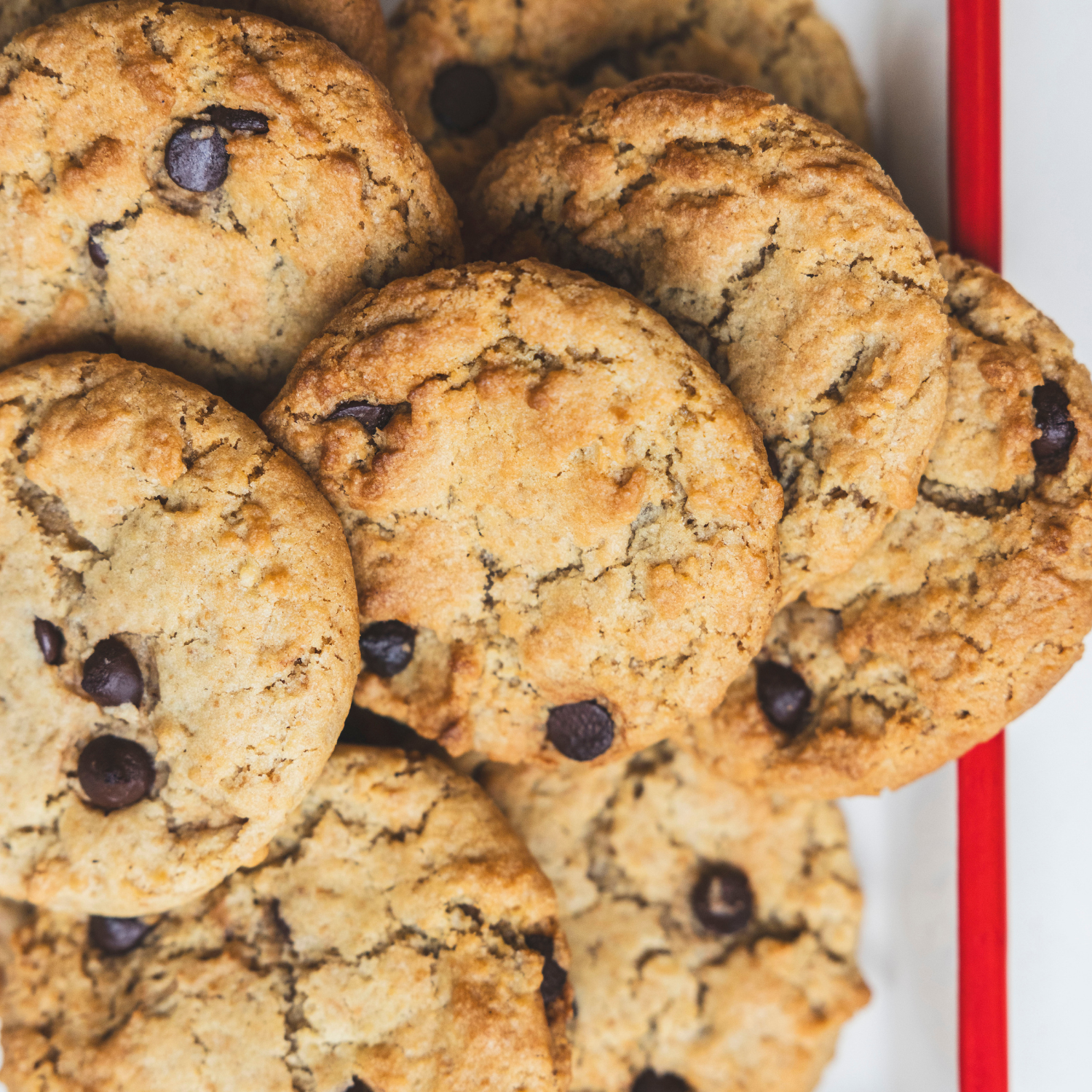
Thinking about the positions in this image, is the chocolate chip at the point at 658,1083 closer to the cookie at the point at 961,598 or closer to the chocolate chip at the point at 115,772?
the cookie at the point at 961,598

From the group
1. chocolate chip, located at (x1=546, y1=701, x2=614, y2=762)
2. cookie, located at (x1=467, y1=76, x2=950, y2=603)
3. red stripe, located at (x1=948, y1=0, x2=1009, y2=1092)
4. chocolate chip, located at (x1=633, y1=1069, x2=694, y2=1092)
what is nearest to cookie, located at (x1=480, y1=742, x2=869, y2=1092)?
chocolate chip, located at (x1=633, y1=1069, x2=694, y2=1092)

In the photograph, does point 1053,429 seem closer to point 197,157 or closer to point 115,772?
point 197,157

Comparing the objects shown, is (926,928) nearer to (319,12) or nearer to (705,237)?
(705,237)

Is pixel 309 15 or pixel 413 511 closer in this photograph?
pixel 413 511

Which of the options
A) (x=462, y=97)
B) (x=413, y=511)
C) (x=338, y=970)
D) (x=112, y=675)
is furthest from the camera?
(x=462, y=97)

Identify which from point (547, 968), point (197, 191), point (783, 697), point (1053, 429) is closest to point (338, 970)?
point (547, 968)

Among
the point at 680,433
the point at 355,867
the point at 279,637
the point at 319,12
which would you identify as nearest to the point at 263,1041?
the point at 355,867

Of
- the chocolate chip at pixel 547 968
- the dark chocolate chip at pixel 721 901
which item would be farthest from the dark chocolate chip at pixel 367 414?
the dark chocolate chip at pixel 721 901
